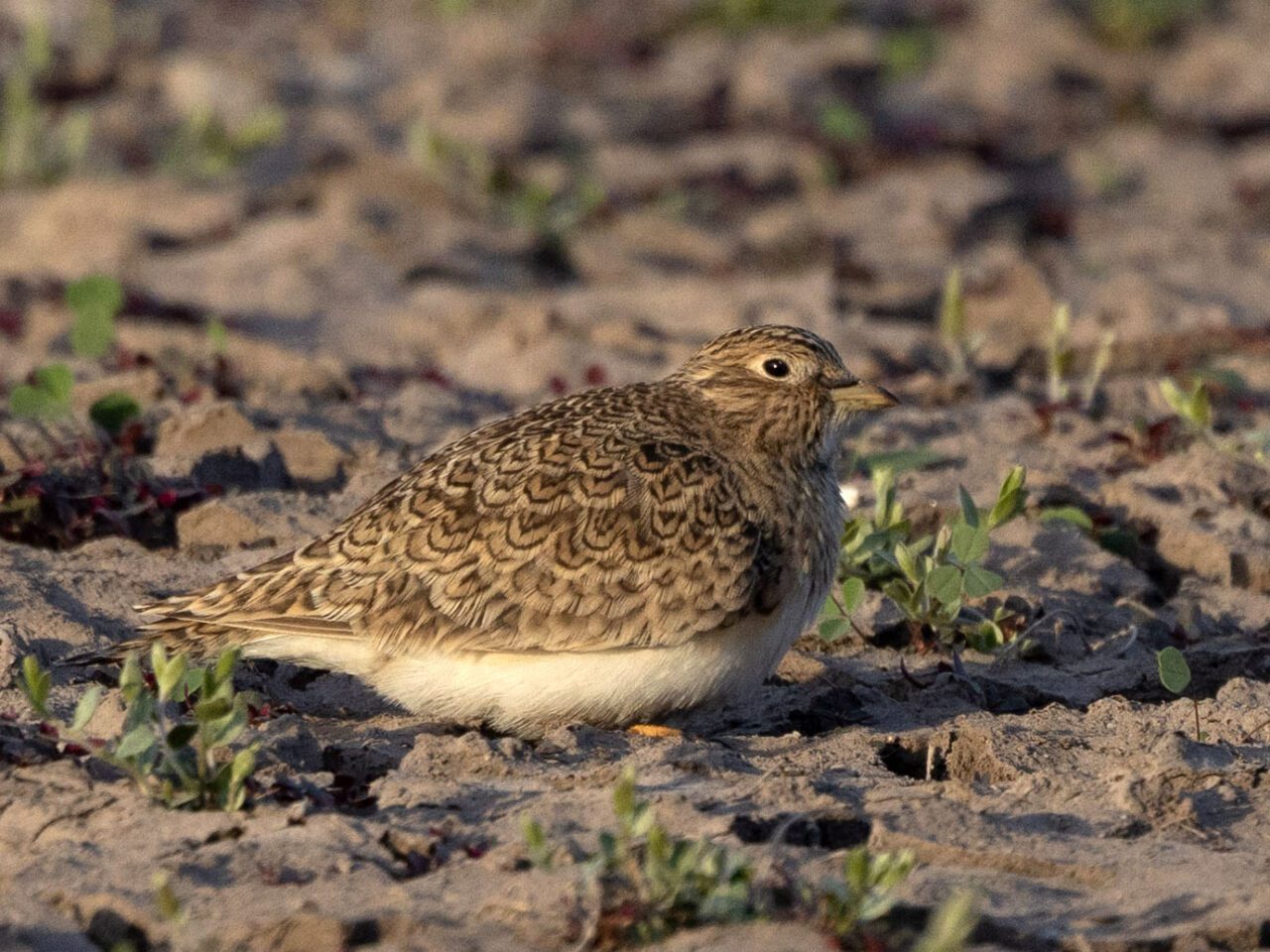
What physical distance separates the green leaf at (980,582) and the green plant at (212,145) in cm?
654

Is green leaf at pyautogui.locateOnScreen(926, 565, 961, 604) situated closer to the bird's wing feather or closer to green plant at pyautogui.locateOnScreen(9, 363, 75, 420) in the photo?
the bird's wing feather

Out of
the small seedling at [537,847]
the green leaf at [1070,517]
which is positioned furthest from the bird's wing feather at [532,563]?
the green leaf at [1070,517]

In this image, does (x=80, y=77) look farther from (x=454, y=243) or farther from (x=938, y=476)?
(x=938, y=476)

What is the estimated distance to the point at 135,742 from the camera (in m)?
4.57

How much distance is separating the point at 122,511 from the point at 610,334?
11.3ft

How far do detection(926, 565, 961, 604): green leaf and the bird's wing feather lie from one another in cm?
64

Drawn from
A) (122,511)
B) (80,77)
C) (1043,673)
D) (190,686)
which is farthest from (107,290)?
(80,77)

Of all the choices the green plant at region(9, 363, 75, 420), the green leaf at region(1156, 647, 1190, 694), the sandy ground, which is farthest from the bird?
the green plant at region(9, 363, 75, 420)

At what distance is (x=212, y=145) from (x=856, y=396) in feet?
22.0

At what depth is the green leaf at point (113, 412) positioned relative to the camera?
7380 mm

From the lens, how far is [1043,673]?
6305 mm

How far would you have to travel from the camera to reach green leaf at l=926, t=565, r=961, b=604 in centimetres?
611

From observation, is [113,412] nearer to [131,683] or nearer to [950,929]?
[131,683]

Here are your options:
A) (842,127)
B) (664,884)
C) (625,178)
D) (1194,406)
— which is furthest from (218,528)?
(842,127)
